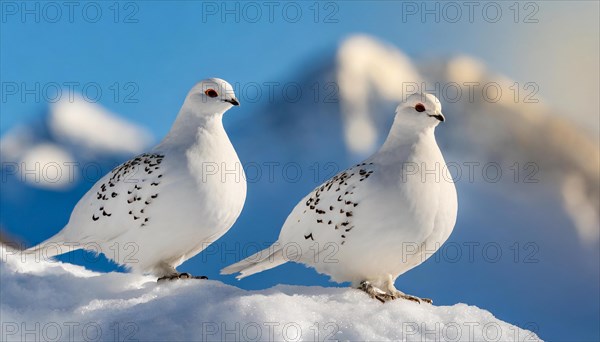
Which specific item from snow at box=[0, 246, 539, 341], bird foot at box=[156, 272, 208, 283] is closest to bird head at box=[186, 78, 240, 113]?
bird foot at box=[156, 272, 208, 283]

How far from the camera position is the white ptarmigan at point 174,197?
8.52m

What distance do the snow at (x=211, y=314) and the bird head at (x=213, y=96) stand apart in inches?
72.9

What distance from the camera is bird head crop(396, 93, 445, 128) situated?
8453 millimetres

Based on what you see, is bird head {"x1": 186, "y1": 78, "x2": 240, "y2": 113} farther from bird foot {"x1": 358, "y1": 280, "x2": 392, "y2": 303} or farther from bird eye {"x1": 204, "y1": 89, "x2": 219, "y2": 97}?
bird foot {"x1": 358, "y1": 280, "x2": 392, "y2": 303}

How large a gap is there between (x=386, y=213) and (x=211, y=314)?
1855 millimetres

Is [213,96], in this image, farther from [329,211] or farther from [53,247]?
[53,247]

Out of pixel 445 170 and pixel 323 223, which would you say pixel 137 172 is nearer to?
pixel 323 223

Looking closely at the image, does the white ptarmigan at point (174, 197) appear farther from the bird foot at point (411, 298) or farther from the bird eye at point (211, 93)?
the bird foot at point (411, 298)

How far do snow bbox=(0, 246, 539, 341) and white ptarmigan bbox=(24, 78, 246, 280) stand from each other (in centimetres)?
43

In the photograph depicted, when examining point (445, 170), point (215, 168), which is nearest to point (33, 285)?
point (215, 168)

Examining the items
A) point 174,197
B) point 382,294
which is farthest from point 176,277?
point 382,294

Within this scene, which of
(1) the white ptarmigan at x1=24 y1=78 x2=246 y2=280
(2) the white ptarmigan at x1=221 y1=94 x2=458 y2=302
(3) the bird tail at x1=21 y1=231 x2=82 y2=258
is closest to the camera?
(2) the white ptarmigan at x1=221 y1=94 x2=458 y2=302

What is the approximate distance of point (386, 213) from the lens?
316 inches

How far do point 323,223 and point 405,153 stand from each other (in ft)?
3.45
